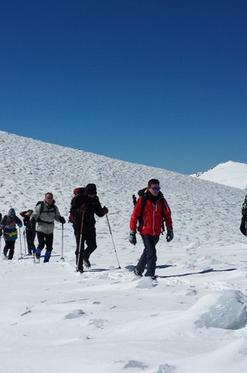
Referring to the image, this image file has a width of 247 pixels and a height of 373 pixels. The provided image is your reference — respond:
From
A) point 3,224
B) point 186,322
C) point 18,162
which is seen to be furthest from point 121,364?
point 18,162

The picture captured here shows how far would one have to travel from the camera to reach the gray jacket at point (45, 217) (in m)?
13.9

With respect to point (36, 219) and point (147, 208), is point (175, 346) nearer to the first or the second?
point (147, 208)

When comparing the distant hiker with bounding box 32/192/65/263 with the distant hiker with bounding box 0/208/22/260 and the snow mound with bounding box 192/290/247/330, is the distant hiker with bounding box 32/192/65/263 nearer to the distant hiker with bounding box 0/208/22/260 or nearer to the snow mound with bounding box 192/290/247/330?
the distant hiker with bounding box 0/208/22/260

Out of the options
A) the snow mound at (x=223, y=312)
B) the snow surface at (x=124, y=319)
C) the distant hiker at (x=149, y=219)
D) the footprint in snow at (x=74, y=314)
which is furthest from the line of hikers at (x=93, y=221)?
the snow mound at (x=223, y=312)

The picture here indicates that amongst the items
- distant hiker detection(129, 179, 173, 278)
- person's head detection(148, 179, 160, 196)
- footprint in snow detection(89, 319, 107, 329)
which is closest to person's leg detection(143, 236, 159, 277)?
distant hiker detection(129, 179, 173, 278)

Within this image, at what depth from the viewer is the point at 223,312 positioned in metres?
4.89

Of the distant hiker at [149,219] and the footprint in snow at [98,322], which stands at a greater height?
the distant hiker at [149,219]

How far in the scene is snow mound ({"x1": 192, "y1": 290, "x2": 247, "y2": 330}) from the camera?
15.9ft

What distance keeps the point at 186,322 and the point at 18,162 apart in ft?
130

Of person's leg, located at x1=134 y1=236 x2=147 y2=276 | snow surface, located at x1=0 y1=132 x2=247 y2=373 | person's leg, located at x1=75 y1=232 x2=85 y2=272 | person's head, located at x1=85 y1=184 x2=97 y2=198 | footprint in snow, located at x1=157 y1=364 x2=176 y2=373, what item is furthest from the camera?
person's head, located at x1=85 y1=184 x2=97 y2=198

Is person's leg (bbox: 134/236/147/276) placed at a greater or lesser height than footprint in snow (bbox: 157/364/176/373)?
greater

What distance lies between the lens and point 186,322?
489cm

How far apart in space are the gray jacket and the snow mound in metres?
9.40

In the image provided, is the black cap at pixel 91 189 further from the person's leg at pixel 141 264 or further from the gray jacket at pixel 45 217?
the gray jacket at pixel 45 217
